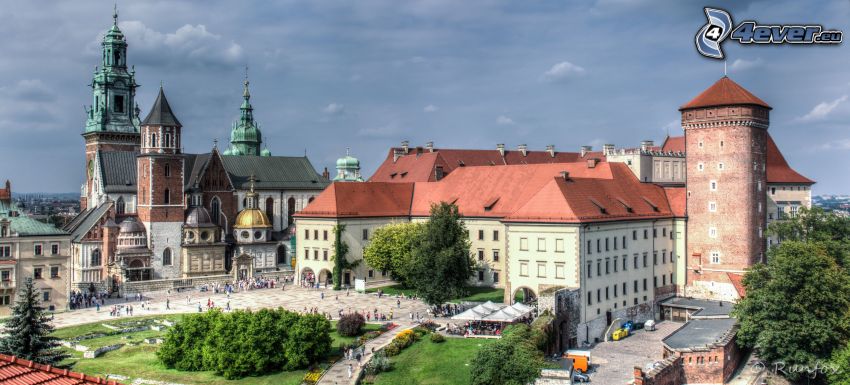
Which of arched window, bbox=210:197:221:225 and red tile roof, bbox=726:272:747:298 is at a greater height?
arched window, bbox=210:197:221:225

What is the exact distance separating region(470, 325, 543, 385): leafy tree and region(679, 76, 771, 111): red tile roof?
3578 cm

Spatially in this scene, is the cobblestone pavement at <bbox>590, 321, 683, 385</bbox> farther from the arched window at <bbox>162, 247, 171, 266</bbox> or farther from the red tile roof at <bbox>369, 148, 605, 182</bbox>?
the arched window at <bbox>162, 247, 171, 266</bbox>

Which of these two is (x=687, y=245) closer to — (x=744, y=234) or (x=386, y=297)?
(x=744, y=234)

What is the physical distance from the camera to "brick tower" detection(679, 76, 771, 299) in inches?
2704

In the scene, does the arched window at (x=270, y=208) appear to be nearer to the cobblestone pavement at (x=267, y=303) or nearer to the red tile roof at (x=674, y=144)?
the cobblestone pavement at (x=267, y=303)

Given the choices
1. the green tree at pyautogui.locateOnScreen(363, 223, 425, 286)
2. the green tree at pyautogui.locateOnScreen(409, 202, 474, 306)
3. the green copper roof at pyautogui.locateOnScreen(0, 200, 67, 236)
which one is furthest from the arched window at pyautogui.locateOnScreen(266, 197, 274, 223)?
the green tree at pyautogui.locateOnScreen(409, 202, 474, 306)

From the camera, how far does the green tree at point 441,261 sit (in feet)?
199

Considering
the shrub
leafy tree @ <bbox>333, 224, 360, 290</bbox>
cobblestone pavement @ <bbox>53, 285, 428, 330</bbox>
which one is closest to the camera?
the shrub

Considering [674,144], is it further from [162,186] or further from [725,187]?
[162,186]

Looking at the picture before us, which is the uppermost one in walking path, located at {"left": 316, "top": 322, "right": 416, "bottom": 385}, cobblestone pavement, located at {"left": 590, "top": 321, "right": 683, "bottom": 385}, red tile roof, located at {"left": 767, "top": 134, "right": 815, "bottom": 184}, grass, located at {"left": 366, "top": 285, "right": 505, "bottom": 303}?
red tile roof, located at {"left": 767, "top": 134, "right": 815, "bottom": 184}

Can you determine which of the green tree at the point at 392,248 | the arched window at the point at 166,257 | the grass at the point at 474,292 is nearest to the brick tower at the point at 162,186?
the arched window at the point at 166,257

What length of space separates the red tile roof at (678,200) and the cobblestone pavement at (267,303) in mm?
25097

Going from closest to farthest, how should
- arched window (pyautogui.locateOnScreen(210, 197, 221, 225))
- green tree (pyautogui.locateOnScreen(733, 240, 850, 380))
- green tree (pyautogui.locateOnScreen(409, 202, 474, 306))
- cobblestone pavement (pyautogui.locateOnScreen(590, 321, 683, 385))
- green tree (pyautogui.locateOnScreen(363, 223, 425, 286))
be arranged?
cobblestone pavement (pyautogui.locateOnScreen(590, 321, 683, 385))
green tree (pyautogui.locateOnScreen(733, 240, 850, 380))
green tree (pyautogui.locateOnScreen(409, 202, 474, 306))
green tree (pyautogui.locateOnScreen(363, 223, 425, 286))
arched window (pyautogui.locateOnScreen(210, 197, 221, 225))

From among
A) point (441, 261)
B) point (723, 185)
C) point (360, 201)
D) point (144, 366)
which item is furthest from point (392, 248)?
point (723, 185)
